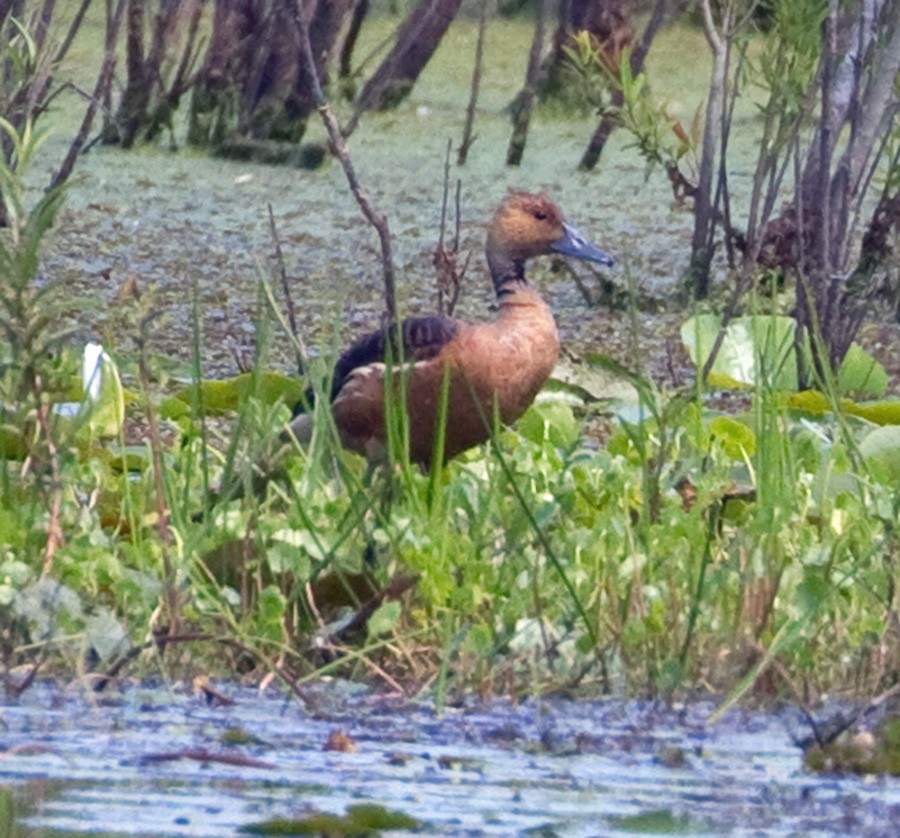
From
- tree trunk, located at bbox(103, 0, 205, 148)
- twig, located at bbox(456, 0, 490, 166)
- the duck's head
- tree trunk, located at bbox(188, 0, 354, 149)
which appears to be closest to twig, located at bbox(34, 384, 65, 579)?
the duck's head

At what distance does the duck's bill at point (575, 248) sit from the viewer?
4402 mm

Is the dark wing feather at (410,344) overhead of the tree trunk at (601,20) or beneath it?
beneath

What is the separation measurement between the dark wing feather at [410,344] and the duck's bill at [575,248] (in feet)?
2.01

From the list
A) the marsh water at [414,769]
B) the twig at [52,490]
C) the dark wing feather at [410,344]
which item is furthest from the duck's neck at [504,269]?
the marsh water at [414,769]

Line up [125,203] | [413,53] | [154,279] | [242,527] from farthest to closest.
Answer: [413,53], [125,203], [154,279], [242,527]

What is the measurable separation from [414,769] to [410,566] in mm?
701

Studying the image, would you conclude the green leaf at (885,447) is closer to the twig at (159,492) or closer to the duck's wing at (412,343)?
the duck's wing at (412,343)

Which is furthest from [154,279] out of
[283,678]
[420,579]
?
[283,678]

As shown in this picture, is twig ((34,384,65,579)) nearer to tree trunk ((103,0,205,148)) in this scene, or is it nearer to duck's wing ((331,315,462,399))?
duck's wing ((331,315,462,399))

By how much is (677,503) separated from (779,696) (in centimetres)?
80

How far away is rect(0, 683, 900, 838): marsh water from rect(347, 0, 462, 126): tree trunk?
4.72 meters

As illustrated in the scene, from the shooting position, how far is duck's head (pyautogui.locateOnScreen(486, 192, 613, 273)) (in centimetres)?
429

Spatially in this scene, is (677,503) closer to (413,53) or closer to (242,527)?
(242,527)

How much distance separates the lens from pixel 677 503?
10.7ft
